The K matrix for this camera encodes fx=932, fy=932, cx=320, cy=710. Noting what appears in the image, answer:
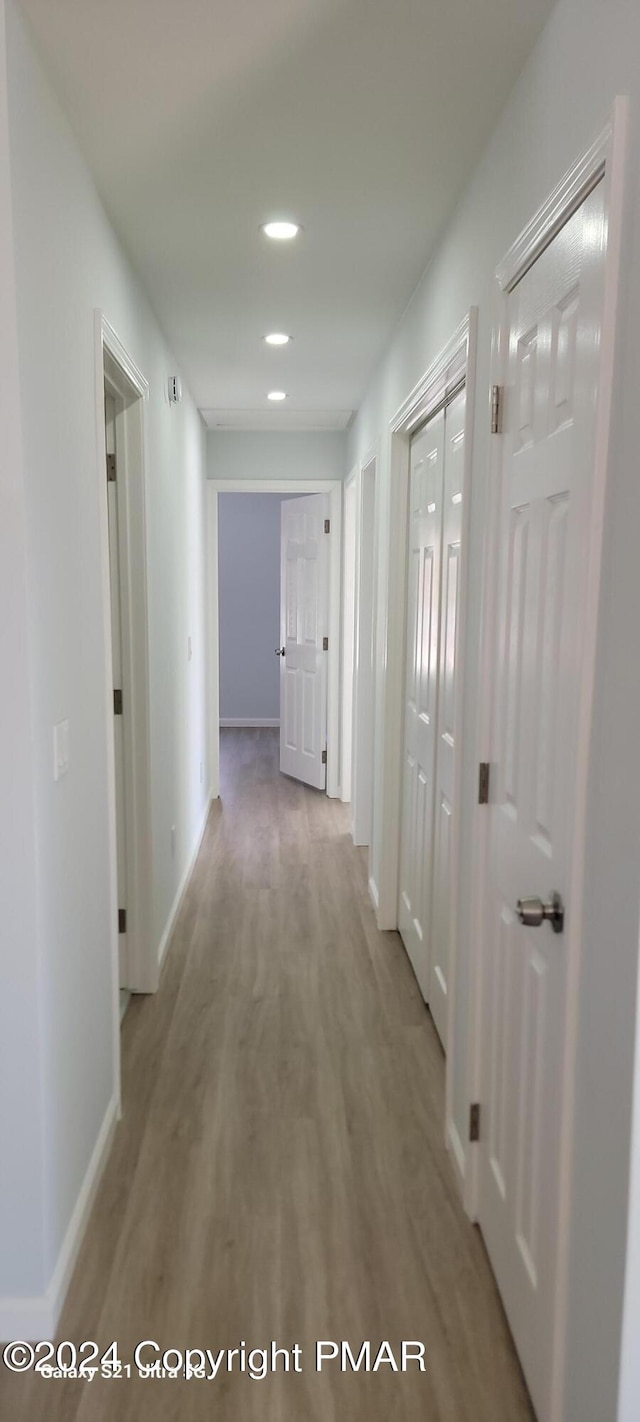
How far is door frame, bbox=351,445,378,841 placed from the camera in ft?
15.4

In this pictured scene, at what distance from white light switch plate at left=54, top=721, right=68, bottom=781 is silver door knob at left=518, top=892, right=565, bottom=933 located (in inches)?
37.1

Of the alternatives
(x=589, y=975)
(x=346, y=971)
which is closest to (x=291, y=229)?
(x=589, y=975)

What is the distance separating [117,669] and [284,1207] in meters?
1.68

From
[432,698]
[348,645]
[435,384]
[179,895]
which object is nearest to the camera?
[435,384]

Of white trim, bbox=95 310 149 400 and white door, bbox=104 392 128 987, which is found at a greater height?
white trim, bbox=95 310 149 400

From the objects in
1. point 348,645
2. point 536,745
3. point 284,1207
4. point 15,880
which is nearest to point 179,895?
point 284,1207

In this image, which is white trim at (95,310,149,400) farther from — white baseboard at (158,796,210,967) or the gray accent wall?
the gray accent wall

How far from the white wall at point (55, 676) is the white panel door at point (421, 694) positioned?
42.2 inches

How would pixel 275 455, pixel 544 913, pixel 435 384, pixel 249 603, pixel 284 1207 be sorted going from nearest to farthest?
pixel 544 913, pixel 284 1207, pixel 435 384, pixel 275 455, pixel 249 603

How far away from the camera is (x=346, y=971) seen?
3.52 meters

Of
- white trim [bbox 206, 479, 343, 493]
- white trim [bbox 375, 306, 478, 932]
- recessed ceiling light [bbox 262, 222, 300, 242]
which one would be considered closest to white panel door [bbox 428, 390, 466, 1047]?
white trim [bbox 375, 306, 478, 932]

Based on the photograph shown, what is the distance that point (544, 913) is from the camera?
147 centimetres

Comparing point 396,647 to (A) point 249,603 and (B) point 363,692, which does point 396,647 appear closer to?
(B) point 363,692

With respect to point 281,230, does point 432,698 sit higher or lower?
lower
